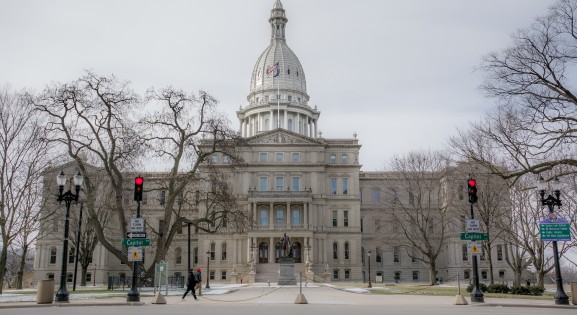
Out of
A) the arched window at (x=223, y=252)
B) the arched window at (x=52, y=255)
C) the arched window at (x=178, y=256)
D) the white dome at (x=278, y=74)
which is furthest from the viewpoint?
the white dome at (x=278, y=74)

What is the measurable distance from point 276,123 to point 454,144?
225 feet

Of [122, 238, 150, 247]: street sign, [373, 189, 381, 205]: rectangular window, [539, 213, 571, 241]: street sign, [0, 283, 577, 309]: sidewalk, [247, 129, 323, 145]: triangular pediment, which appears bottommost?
[0, 283, 577, 309]: sidewalk

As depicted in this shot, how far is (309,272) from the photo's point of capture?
72.7 meters

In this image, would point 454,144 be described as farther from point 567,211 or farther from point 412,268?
point 412,268

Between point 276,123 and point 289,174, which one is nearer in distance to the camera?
point 289,174

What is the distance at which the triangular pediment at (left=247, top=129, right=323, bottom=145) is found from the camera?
286ft

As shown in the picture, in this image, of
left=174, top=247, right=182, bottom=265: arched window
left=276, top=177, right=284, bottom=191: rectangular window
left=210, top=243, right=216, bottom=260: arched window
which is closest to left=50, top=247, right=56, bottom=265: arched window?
left=174, top=247, right=182, bottom=265: arched window

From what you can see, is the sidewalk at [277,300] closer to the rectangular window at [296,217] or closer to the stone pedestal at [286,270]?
the stone pedestal at [286,270]

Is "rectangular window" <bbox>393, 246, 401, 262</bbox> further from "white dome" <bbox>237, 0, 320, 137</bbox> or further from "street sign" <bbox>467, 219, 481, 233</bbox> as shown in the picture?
"street sign" <bbox>467, 219, 481, 233</bbox>

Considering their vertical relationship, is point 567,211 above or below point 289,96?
below

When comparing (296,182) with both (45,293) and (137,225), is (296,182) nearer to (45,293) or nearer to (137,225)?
(137,225)

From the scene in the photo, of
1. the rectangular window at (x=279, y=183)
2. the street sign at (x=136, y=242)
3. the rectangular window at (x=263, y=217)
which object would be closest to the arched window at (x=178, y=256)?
the rectangular window at (x=263, y=217)

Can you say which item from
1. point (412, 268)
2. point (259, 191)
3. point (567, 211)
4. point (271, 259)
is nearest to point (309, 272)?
point (271, 259)

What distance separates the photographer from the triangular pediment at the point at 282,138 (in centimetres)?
8718
